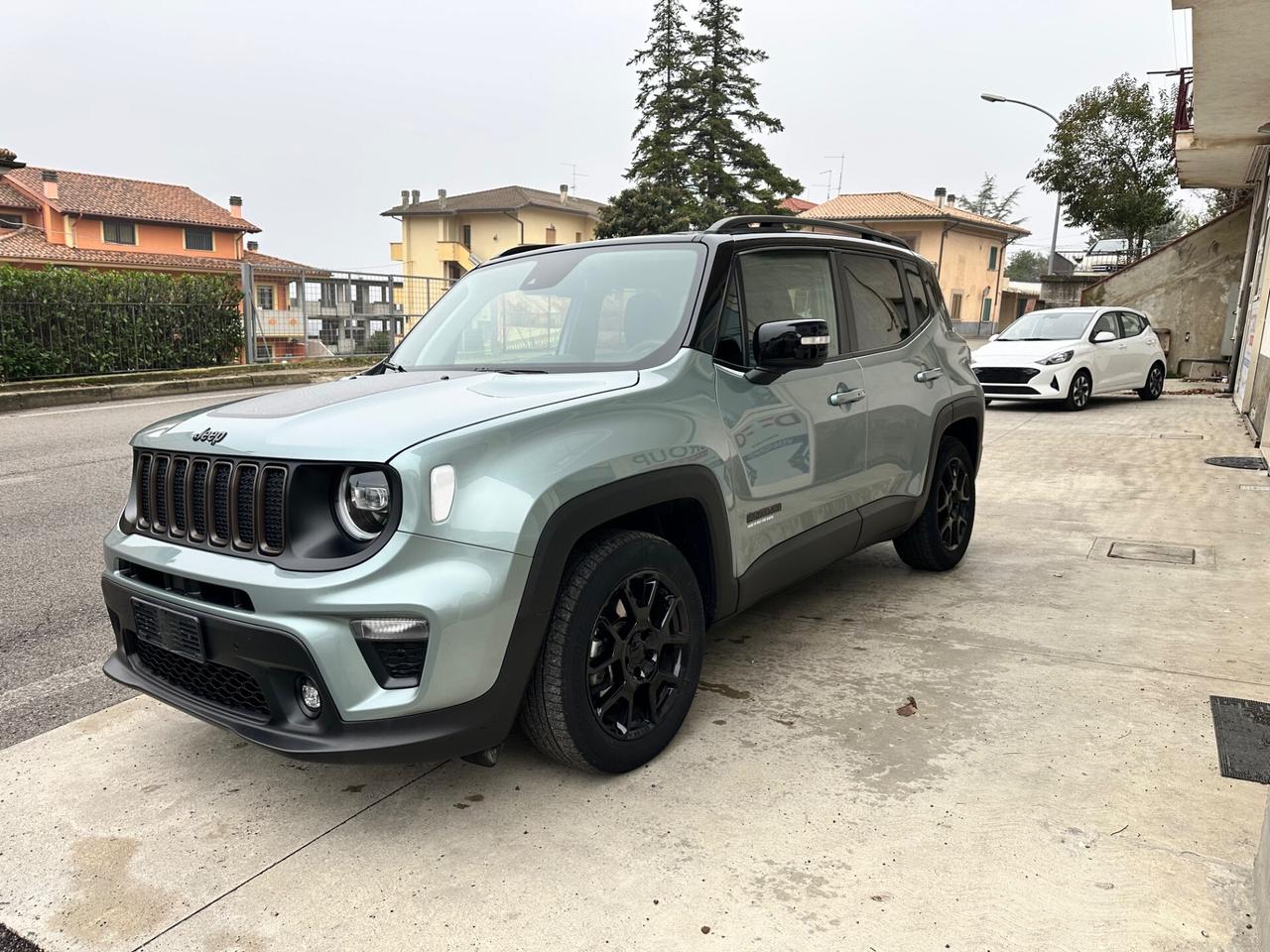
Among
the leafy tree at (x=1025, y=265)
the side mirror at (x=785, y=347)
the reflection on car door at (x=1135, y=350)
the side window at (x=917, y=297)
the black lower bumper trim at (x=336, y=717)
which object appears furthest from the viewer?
the leafy tree at (x=1025, y=265)

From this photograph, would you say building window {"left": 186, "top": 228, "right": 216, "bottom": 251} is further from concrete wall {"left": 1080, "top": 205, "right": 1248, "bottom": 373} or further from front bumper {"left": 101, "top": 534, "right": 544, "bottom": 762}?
front bumper {"left": 101, "top": 534, "right": 544, "bottom": 762}

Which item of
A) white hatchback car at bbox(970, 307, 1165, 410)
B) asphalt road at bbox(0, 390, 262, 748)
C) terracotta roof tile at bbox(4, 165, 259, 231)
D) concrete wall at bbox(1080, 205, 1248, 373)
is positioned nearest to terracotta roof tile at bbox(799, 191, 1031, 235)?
concrete wall at bbox(1080, 205, 1248, 373)

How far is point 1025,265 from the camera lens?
105375 millimetres

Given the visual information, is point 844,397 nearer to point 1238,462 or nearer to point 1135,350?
point 1238,462

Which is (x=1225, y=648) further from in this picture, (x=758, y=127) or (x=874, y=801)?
(x=758, y=127)

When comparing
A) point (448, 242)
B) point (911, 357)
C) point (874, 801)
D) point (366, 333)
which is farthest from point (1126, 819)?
point (448, 242)

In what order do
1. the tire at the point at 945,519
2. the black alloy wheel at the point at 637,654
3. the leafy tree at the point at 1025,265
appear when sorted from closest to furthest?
the black alloy wheel at the point at 637,654 < the tire at the point at 945,519 < the leafy tree at the point at 1025,265

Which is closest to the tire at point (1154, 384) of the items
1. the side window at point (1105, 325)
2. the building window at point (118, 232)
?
the side window at point (1105, 325)

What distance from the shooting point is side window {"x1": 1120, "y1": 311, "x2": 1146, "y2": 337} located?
14734 millimetres

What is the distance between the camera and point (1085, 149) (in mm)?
26797

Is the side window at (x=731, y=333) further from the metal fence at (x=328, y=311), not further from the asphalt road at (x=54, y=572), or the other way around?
the metal fence at (x=328, y=311)

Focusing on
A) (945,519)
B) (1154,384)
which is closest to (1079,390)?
(1154,384)

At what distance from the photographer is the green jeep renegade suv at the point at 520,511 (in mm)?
2357

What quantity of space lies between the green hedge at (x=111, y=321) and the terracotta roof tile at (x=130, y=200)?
3151 cm
